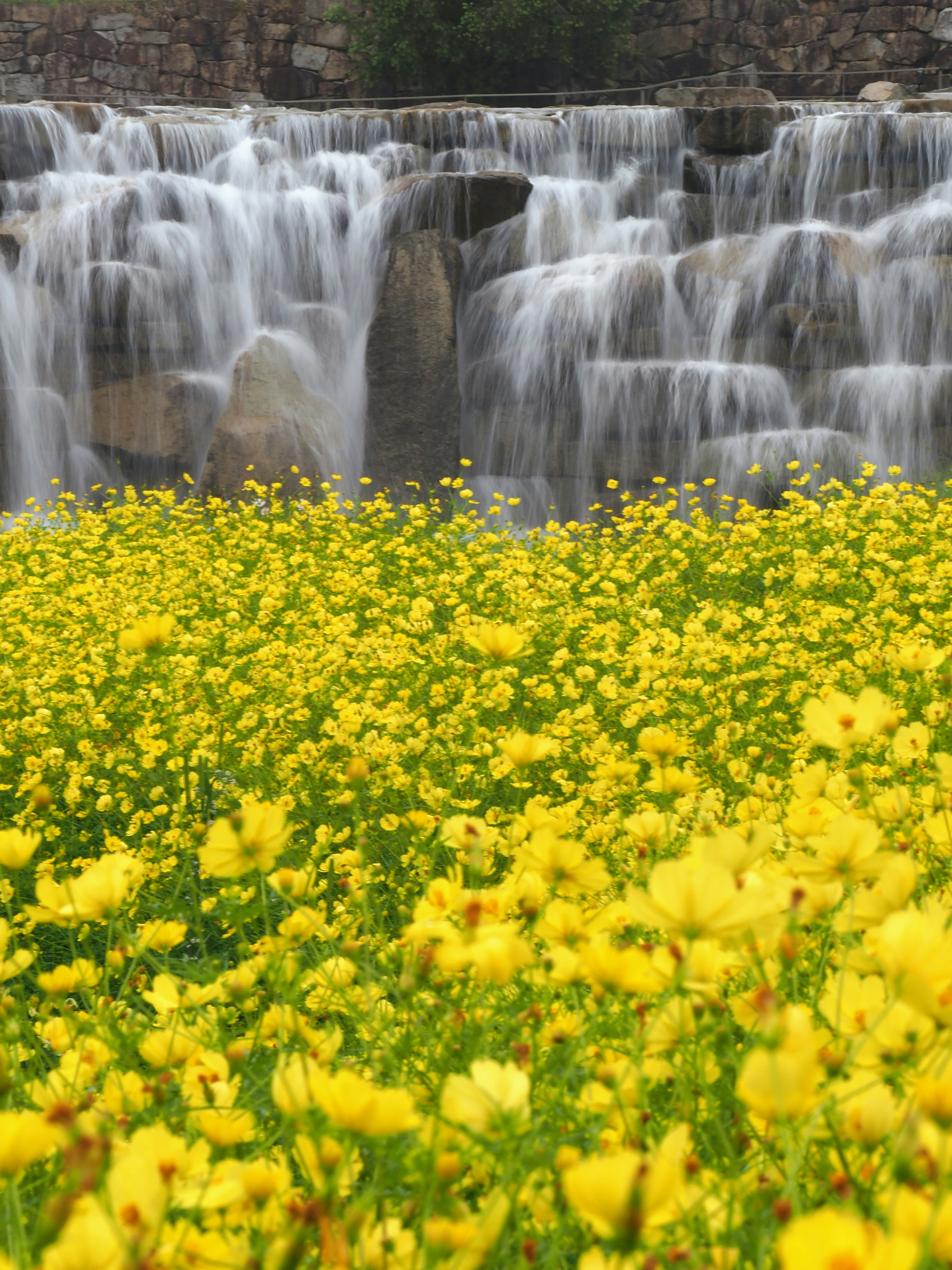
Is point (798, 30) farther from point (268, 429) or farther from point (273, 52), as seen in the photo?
point (268, 429)

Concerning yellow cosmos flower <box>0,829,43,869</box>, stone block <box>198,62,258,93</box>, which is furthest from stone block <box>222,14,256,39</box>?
yellow cosmos flower <box>0,829,43,869</box>

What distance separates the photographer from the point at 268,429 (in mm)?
8156

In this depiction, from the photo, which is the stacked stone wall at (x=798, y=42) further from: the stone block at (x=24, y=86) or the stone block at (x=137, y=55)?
the stone block at (x=24, y=86)

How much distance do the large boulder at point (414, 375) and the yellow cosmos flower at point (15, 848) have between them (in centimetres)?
770

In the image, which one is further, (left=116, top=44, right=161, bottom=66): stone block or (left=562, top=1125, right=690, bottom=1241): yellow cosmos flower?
(left=116, top=44, right=161, bottom=66): stone block

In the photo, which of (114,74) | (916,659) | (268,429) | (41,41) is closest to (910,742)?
(916,659)

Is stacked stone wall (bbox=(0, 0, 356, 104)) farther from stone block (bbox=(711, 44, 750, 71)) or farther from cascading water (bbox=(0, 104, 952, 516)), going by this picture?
cascading water (bbox=(0, 104, 952, 516))

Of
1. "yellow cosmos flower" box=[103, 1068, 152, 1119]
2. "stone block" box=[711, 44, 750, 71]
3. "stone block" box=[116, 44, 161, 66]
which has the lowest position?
"yellow cosmos flower" box=[103, 1068, 152, 1119]

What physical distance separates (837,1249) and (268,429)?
805cm

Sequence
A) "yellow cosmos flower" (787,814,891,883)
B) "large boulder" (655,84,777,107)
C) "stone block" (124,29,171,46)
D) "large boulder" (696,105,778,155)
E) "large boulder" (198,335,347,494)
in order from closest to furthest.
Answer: "yellow cosmos flower" (787,814,891,883) → "large boulder" (198,335,347,494) → "large boulder" (696,105,778,155) → "large boulder" (655,84,777,107) → "stone block" (124,29,171,46)

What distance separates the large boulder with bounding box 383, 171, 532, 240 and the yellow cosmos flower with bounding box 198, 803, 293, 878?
31.9 feet

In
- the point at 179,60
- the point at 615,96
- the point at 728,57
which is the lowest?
the point at 615,96

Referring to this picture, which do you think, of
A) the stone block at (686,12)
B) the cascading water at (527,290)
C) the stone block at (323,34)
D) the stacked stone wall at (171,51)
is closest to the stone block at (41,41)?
the stacked stone wall at (171,51)

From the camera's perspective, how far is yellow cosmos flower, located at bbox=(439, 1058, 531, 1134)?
72cm
